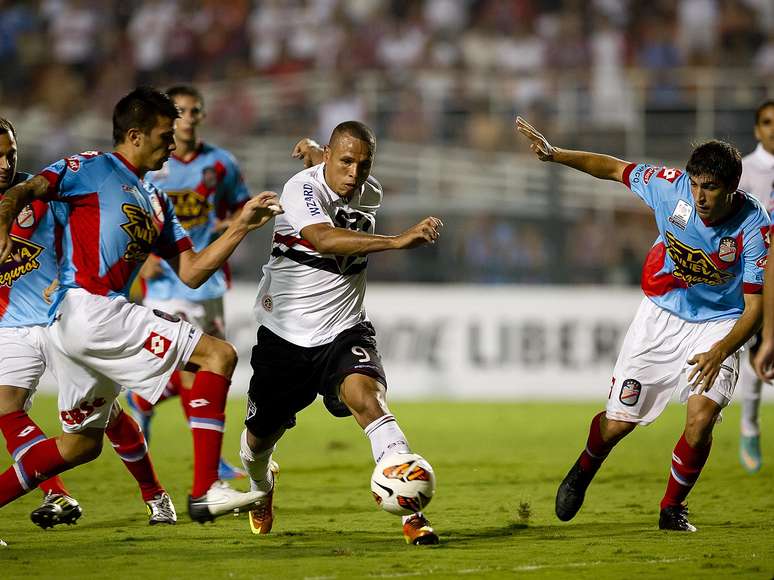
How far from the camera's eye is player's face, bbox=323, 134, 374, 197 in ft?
20.3

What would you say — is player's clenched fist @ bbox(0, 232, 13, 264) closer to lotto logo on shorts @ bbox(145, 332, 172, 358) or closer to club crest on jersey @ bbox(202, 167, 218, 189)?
lotto logo on shorts @ bbox(145, 332, 172, 358)

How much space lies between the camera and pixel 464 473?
925 cm

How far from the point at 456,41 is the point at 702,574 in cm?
1515

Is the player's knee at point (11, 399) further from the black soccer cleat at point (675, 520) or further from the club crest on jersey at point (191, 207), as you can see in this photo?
the black soccer cleat at point (675, 520)

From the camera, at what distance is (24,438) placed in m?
6.14

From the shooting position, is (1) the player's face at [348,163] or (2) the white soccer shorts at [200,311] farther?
(2) the white soccer shorts at [200,311]

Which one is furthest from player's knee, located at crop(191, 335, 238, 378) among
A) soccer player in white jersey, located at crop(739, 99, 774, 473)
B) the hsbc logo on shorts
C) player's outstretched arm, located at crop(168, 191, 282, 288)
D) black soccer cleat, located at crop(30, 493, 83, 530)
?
soccer player in white jersey, located at crop(739, 99, 774, 473)

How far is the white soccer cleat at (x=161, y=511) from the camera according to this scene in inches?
266

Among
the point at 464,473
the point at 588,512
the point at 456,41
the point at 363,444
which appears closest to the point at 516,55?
the point at 456,41

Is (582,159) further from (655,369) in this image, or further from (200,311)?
(200,311)

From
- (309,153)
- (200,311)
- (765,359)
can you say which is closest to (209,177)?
(200,311)

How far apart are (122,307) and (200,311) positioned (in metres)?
3.22

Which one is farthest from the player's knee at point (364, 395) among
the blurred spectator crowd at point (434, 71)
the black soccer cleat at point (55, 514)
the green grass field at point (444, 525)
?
the blurred spectator crowd at point (434, 71)

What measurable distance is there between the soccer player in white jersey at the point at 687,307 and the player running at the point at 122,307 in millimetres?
2171
